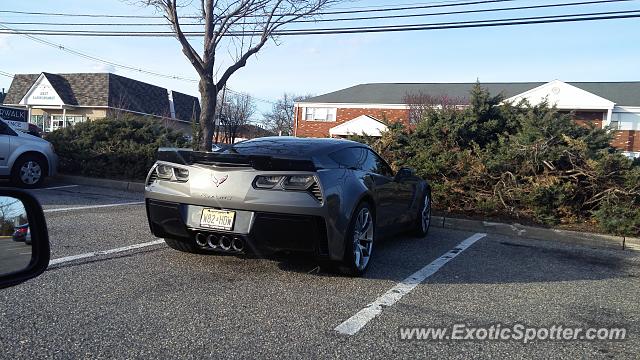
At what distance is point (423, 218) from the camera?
723 cm

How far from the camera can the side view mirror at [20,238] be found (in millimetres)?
1744

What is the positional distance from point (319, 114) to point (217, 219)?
41.5 m

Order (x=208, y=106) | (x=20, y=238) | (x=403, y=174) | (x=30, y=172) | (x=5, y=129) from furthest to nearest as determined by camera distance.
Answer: (x=208, y=106), (x=30, y=172), (x=5, y=129), (x=403, y=174), (x=20, y=238)

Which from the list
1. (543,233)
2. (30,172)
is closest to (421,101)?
(543,233)

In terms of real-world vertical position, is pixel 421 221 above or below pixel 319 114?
below

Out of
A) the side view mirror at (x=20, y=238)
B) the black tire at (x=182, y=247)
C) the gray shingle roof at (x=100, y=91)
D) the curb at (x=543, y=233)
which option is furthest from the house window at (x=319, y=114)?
the side view mirror at (x=20, y=238)

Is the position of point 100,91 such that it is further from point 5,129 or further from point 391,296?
point 391,296

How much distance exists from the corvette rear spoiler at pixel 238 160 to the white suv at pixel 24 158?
21.7ft

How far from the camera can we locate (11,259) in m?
1.78

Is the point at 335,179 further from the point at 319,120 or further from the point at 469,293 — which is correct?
the point at 319,120

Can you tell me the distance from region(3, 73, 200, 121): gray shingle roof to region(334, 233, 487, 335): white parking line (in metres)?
35.7


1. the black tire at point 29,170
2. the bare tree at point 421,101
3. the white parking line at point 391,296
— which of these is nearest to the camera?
the white parking line at point 391,296

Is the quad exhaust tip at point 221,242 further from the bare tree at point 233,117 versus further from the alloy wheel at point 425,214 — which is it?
the bare tree at point 233,117

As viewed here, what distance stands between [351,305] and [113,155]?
937cm
